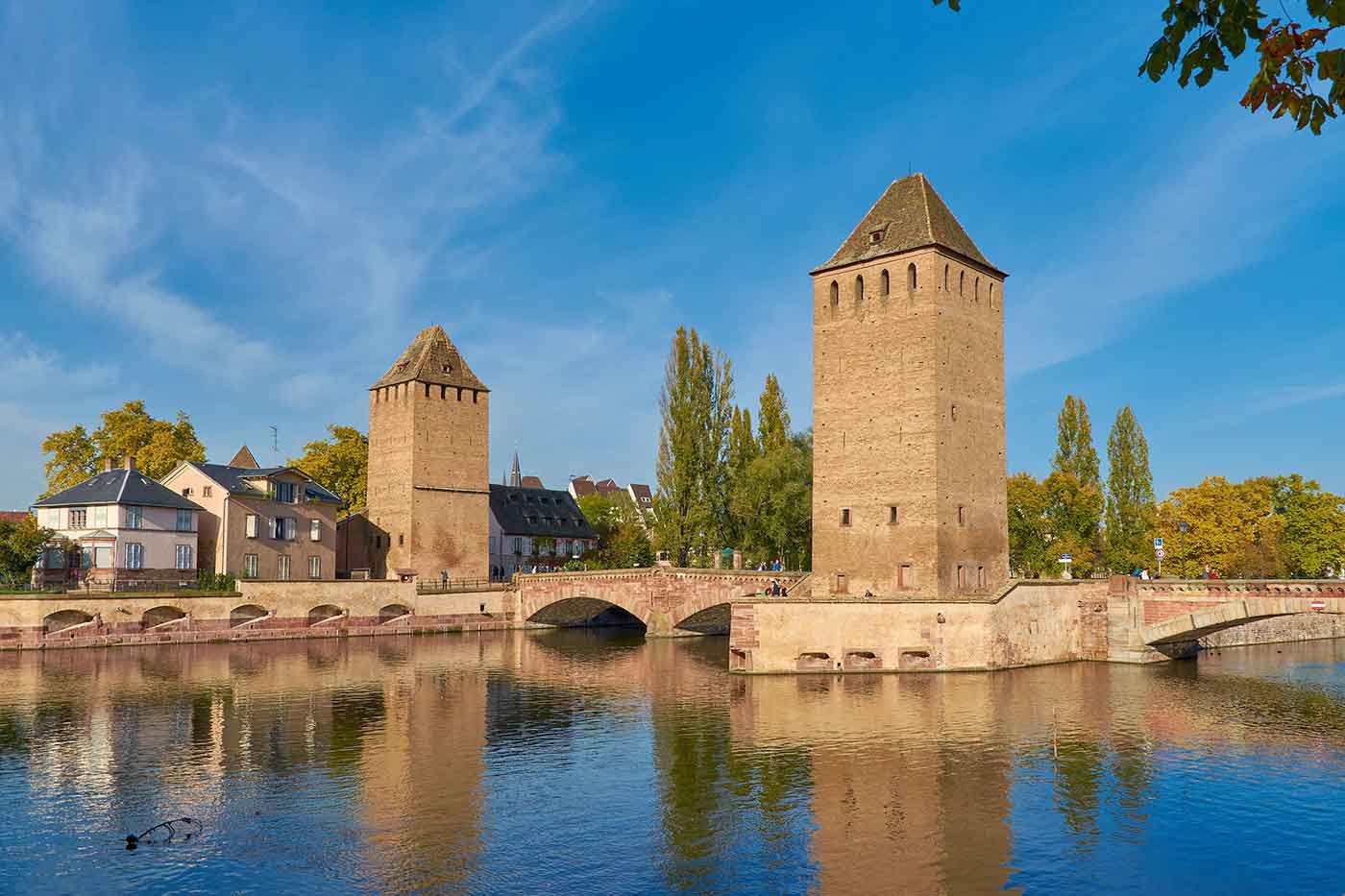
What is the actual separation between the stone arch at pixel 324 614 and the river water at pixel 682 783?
62.3 ft

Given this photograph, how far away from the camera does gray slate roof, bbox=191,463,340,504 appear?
6394 cm

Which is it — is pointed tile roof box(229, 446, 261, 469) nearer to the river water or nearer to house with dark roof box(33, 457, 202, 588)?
house with dark roof box(33, 457, 202, 588)

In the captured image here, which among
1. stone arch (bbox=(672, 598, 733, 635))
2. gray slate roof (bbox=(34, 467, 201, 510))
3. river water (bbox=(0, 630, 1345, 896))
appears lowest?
river water (bbox=(0, 630, 1345, 896))

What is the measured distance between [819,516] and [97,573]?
39.0m

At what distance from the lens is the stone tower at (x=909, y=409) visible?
45.1 m

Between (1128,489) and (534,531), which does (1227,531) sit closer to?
(1128,489)

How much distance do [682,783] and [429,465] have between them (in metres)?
50.6

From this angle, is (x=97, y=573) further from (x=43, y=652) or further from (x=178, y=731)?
(x=178, y=731)

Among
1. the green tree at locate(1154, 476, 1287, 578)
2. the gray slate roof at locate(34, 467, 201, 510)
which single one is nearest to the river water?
the gray slate roof at locate(34, 467, 201, 510)

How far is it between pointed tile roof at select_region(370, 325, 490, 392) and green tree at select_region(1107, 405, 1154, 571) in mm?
42133

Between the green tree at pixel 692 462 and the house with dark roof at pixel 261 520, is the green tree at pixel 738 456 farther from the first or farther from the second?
the house with dark roof at pixel 261 520

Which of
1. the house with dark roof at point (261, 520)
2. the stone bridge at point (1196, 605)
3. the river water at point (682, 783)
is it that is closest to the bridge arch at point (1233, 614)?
the stone bridge at point (1196, 605)

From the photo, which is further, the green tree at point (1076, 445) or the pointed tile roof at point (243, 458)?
the pointed tile roof at point (243, 458)

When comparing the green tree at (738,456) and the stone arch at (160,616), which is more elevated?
the green tree at (738,456)
